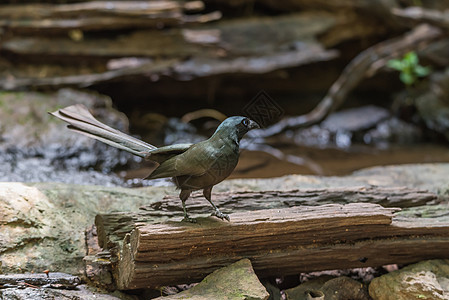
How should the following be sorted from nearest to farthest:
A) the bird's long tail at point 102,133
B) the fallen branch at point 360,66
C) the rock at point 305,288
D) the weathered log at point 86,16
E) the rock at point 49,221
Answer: the bird's long tail at point 102,133 → the rock at point 49,221 → the rock at point 305,288 → the weathered log at point 86,16 → the fallen branch at point 360,66

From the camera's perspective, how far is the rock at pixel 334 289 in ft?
8.70

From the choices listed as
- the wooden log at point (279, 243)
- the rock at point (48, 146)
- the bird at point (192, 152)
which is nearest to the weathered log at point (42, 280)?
the wooden log at point (279, 243)

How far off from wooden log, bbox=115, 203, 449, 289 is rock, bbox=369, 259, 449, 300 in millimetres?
70

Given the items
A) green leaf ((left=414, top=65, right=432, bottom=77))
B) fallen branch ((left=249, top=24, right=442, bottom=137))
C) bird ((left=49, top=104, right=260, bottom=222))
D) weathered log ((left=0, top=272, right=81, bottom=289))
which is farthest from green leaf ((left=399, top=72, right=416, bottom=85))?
weathered log ((left=0, top=272, right=81, bottom=289))

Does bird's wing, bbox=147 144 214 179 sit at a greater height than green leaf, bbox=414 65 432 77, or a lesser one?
greater

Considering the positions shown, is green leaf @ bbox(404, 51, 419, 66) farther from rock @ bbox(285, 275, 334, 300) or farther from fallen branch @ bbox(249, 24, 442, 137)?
rock @ bbox(285, 275, 334, 300)

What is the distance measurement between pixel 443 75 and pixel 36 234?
6189mm

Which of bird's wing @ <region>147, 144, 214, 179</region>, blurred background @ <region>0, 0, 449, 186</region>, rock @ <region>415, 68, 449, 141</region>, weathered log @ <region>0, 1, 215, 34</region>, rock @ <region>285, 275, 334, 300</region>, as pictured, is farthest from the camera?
rock @ <region>415, 68, 449, 141</region>

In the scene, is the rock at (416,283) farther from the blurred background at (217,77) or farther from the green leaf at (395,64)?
the green leaf at (395,64)

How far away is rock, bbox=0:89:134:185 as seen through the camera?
4.08m

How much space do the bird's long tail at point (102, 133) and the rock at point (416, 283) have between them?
1.52 metres

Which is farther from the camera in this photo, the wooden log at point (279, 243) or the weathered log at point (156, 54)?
the weathered log at point (156, 54)

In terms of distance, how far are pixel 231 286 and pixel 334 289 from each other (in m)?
0.73

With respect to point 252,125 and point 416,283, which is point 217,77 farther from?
point 416,283
